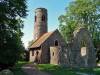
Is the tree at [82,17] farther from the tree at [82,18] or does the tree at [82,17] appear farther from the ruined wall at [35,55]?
the ruined wall at [35,55]

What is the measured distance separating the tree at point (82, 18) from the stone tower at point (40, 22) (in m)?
5.48

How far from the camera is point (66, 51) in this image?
1754 inches

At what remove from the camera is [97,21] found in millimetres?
55062

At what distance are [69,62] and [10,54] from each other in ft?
55.3

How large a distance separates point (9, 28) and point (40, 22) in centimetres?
2329

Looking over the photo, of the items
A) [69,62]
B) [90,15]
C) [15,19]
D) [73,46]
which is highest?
[90,15]

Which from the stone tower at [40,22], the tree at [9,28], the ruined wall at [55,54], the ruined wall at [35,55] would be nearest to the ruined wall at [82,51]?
the ruined wall at [55,54]

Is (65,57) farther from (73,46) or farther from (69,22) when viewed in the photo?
(69,22)

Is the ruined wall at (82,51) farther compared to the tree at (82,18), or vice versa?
the tree at (82,18)

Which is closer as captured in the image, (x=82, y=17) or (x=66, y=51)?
(x=66, y=51)

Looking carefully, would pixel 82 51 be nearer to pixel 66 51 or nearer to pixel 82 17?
pixel 66 51

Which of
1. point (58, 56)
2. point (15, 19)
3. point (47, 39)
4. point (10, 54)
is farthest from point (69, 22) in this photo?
point (10, 54)

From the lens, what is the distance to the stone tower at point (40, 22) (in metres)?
54.8

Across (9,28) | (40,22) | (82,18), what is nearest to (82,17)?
(82,18)
